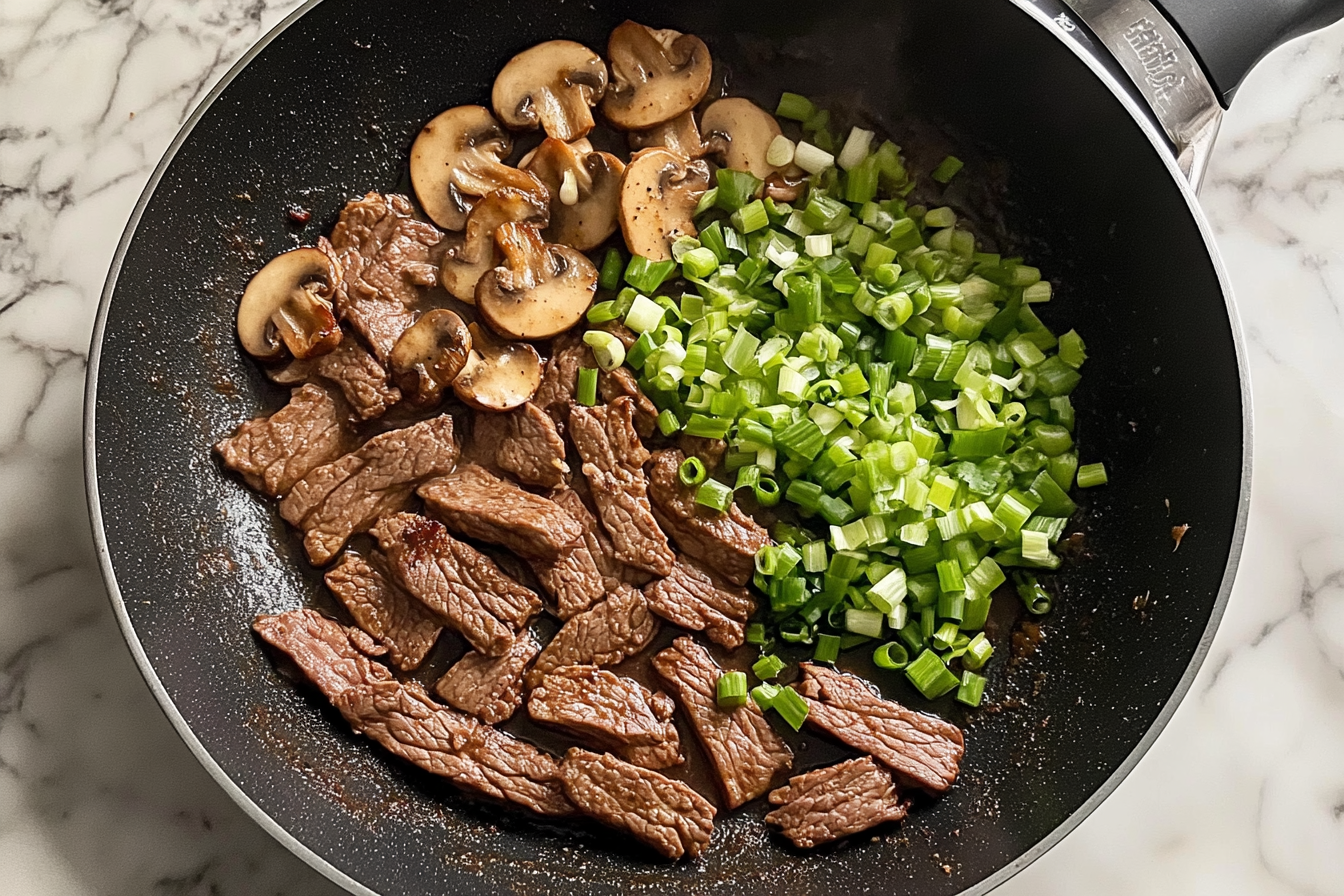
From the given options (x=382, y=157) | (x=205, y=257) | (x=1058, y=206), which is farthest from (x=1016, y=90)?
(x=205, y=257)

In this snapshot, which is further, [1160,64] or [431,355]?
[431,355]

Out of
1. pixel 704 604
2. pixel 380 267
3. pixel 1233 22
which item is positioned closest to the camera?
pixel 1233 22

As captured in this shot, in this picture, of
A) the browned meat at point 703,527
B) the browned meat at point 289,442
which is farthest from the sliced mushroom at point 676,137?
the browned meat at point 289,442

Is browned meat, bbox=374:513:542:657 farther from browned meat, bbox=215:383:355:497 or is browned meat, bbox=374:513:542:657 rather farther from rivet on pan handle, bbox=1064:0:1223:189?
rivet on pan handle, bbox=1064:0:1223:189

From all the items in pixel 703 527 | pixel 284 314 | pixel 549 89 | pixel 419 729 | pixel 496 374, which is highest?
pixel 549 89

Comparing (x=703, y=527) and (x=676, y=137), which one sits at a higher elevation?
(x=676, y=137)

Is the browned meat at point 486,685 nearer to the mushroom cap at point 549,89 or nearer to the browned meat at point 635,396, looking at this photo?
the browned meat at point 635,396

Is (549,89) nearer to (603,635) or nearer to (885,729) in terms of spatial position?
(603,635)

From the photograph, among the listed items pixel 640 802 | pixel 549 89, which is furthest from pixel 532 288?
pixel 640 802
